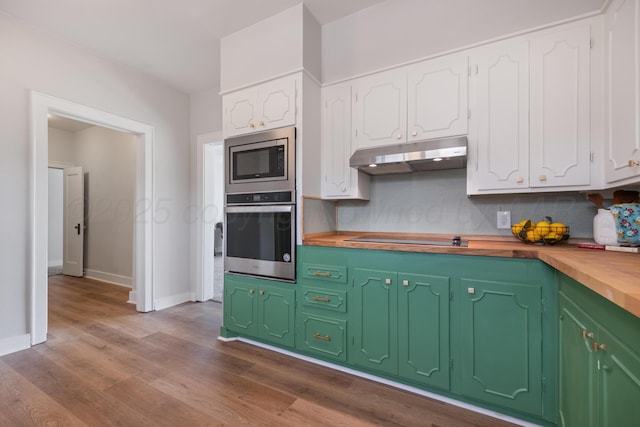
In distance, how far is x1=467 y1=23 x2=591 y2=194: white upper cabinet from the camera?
165 centimetres

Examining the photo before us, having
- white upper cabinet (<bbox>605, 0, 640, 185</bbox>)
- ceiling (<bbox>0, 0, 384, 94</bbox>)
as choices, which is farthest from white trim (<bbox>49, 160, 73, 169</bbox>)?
white upper cabinet (<bbox>605, 0, 640, 185</bbox>)

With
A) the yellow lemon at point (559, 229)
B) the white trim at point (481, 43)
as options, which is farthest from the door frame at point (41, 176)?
the yellow lemon at point (559, 229)

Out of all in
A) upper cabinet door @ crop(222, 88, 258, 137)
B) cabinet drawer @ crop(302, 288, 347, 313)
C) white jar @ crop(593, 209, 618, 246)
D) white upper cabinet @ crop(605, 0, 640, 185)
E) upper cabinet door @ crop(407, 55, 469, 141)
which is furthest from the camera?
upper cabinet door @ crop(222, 88, 258, 137)

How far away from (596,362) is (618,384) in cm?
17

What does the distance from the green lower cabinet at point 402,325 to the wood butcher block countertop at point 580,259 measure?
19cm

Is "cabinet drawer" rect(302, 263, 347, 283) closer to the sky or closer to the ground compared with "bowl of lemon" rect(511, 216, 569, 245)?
closer to the ground

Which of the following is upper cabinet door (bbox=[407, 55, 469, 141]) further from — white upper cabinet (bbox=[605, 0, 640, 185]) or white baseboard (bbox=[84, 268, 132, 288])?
white baseboard (bbox=[84, 268, 132, 288])

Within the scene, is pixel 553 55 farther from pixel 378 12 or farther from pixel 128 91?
pixel 128 91

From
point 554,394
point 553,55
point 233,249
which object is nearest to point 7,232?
point 233,249

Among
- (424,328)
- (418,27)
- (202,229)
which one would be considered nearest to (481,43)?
(418,27)

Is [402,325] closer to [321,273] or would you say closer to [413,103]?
[321,273]

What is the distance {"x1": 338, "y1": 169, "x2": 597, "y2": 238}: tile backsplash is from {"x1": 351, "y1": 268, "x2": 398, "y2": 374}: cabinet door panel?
672 mm

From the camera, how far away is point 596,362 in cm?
98

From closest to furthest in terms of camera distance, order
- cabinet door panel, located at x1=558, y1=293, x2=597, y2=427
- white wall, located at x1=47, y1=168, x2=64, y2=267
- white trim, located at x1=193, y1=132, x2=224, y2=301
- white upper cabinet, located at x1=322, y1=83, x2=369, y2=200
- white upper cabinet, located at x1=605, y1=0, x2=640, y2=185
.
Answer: cabinet door panel, located at x1=558, y1=293, x2=597, y2=427 < white upper cabinet, located at x1=605, y1=0, x2=640, y2=185 < white upper cabinet, located at x1=322, y1=83, x2=369, y2=200 < white trim, located at x1=193, y1=132, x2=224, y2=301 < white wall, located at x1=47, y1=168, x2=64, y2=267
